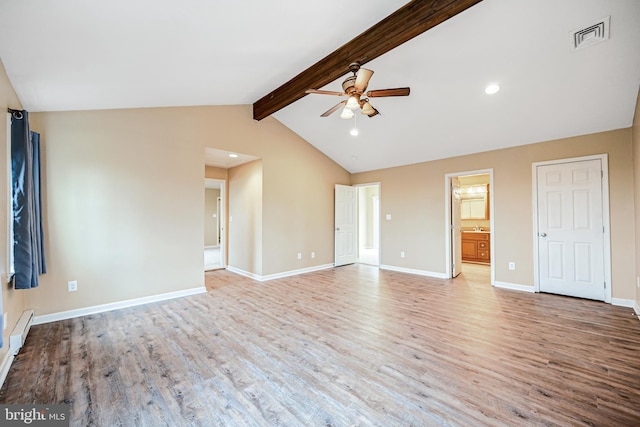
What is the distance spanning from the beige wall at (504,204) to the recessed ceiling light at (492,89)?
159cm

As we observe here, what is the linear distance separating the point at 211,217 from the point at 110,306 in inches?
283

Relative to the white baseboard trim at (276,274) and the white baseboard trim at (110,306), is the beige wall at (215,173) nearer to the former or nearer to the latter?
the white baseboard trim at (276,274)

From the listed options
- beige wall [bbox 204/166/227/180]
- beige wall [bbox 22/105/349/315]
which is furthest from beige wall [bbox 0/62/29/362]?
beige wall [bbox 204/166/227/180]

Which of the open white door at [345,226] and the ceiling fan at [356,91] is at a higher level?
the ceiling fan at [356,91]

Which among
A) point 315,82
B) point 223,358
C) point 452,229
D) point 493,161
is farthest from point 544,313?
point 315,82

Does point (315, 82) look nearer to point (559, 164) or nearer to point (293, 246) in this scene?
point (293, 246)

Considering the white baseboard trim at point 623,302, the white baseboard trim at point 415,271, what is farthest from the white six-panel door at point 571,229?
the white baseboard trim at point 415,271

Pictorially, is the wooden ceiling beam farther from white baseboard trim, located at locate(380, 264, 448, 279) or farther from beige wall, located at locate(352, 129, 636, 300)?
white baseboard trim, located at locate(380, 264, 448, 279)

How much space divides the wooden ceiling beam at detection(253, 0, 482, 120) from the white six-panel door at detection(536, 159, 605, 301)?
10.9 feet

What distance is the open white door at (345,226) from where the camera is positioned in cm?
648

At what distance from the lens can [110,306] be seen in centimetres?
352

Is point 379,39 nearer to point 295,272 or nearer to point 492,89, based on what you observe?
point 492,89

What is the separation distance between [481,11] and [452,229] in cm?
378

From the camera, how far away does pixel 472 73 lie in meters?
3.21
